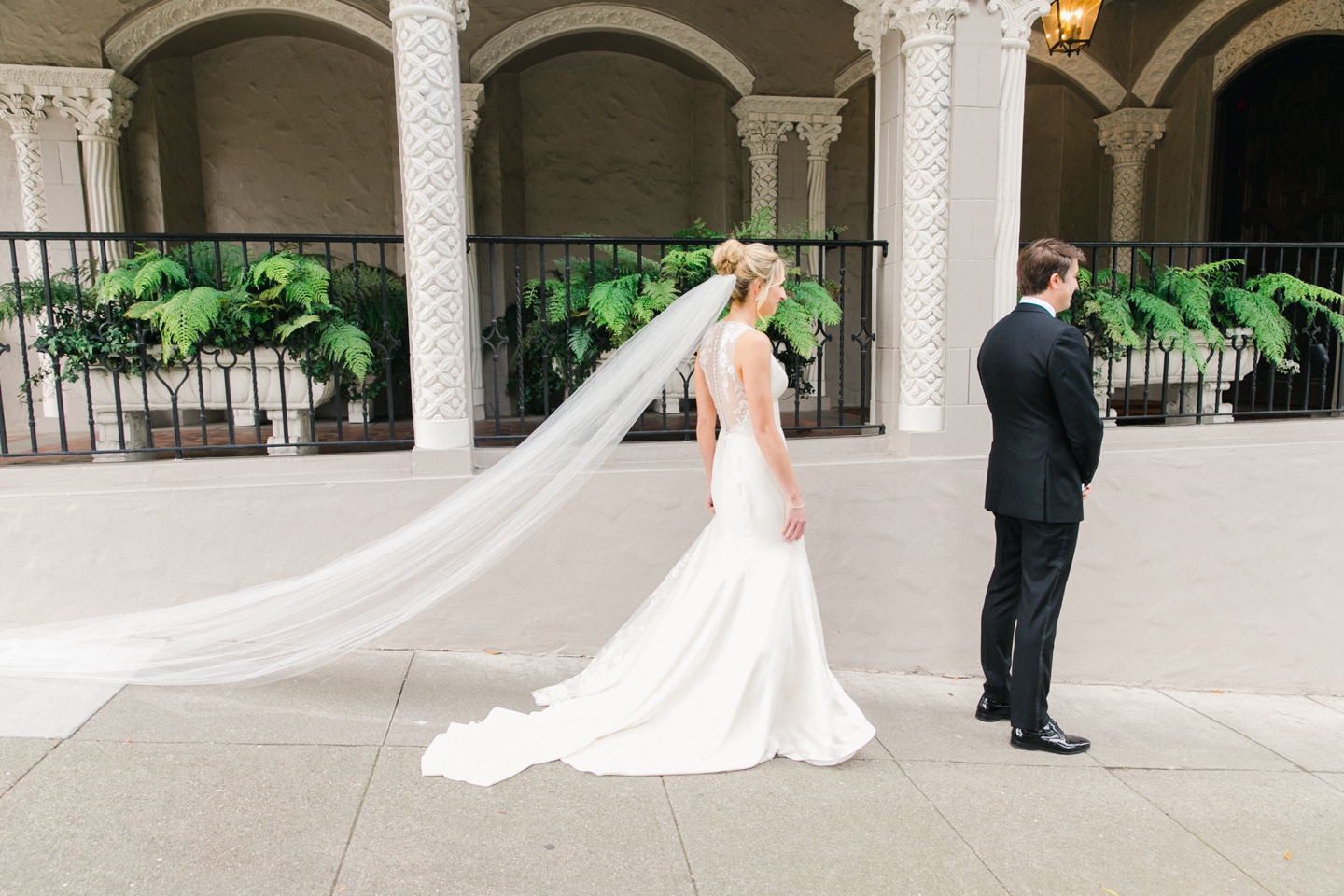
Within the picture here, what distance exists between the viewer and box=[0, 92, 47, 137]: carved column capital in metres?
6.40

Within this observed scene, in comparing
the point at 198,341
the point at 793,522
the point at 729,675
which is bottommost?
the point at 729,675

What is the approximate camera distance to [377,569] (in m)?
3.51

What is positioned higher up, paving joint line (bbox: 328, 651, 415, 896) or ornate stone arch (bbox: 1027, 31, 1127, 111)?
ornate stone arch (bbox: 1027, 31, 1127, 111)

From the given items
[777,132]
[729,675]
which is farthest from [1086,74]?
[729,675]

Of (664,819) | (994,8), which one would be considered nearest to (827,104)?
(994,8)

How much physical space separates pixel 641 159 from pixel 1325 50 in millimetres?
6097

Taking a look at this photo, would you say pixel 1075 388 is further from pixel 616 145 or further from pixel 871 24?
pixel 616 145

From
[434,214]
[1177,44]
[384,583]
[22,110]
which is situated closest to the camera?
[384,583]

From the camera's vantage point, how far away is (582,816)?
285 cm

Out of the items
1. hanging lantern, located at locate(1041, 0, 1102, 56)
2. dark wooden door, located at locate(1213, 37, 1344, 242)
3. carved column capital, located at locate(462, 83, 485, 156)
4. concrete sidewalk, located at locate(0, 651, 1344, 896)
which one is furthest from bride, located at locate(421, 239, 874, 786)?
dark wooden door, located at locate(1213, 37, 1344, 242)

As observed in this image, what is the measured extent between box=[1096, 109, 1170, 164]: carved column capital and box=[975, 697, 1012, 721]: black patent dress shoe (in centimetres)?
709

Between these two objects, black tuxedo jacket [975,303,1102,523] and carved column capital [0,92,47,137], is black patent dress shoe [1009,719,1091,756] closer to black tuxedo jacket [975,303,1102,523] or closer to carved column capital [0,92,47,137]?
black tuxedo jacket [975,303,1102,523]

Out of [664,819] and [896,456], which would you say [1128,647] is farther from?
[664,819]

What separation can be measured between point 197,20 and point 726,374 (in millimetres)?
6143
